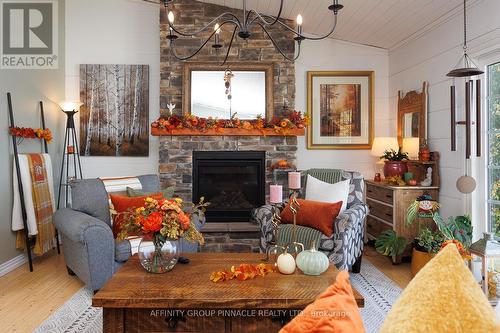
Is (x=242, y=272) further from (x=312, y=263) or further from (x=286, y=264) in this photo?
(x=312, y=263)

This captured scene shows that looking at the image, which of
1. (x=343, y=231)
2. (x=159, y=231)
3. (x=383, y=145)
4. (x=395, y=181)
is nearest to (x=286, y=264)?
(x=159, y=231)

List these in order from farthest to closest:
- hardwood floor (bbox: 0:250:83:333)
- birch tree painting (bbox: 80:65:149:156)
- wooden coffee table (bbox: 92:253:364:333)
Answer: birch tree painting (bbox: 80:65:149:156), hardwood floor (bbox: 0:250:83:333), wooden coffee table (bbox: 92:253:364:333)

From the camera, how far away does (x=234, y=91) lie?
478 cm

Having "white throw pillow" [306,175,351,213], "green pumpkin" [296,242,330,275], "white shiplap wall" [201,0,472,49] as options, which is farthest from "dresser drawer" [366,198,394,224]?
"green pumpkin" [296,242,330,275]

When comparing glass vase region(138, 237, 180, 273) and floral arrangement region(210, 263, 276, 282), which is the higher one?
glass vase region(138, 237, 180, 273)

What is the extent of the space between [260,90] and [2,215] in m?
3.21

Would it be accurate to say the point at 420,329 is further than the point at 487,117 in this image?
No

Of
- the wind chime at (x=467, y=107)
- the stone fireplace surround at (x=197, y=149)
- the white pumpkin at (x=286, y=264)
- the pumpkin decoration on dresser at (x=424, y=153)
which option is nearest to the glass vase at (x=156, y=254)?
the white pumpkin at (x=286, y=264)

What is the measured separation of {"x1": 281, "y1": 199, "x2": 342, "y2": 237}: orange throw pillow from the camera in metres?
3.16

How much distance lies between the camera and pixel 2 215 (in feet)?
12.0

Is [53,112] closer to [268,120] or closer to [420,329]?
[268,120]

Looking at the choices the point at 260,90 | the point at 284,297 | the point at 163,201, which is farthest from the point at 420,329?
the point at 260,90

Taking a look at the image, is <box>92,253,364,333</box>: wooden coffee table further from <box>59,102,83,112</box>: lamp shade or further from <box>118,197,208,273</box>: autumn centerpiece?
<box>59,102,83,112</box>: lamp shade

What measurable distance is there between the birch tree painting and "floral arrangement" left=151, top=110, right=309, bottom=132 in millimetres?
530
